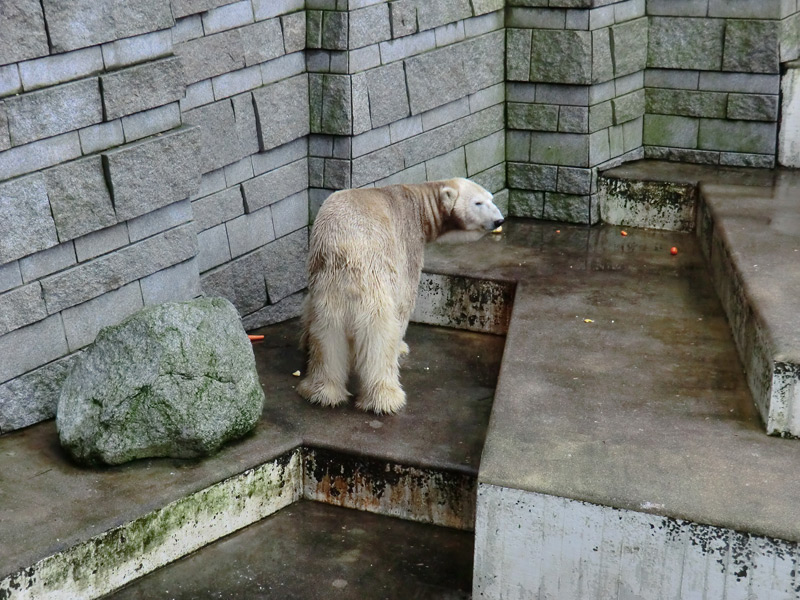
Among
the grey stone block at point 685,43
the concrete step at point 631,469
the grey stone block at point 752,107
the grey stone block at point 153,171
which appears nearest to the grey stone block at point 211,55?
the grey stone block at point 153,171

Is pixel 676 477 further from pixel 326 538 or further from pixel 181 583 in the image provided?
pixel 181 583

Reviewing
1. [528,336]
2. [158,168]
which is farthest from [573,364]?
[158,168]

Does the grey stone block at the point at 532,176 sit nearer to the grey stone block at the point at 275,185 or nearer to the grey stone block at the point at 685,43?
the grey stone block at the point at 685,43

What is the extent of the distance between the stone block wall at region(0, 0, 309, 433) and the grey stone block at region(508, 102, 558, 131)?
7.35 ft

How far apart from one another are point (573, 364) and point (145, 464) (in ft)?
7.43

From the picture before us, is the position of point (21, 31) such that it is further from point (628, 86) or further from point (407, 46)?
point (628, 86)

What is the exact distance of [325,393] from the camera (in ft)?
17.9

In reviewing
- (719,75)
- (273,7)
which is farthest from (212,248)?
(719,75)

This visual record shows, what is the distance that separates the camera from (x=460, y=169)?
7.77 metres

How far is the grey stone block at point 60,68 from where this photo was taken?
15.3ft

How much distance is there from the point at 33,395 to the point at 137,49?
5.83ft

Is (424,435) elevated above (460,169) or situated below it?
below

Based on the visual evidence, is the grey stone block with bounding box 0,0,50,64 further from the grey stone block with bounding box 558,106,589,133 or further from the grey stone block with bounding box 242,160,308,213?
the grey stone block with bounding box 558,106,589,133

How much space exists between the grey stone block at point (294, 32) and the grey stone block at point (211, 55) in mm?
378
